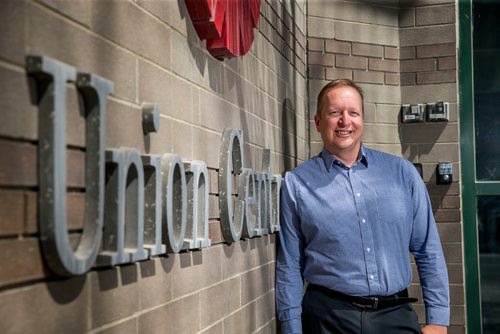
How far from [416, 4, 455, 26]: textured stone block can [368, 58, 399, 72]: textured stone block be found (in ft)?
1.26

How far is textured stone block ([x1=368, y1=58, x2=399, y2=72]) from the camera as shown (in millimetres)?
5102

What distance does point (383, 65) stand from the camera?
517 cm

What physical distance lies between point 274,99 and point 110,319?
85.6 inches

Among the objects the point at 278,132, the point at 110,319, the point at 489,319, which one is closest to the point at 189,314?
the point at 110,319

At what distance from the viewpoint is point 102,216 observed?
62.6 inches

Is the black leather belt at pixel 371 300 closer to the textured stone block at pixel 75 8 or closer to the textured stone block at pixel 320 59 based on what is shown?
the textured stone block at pixel 75 8

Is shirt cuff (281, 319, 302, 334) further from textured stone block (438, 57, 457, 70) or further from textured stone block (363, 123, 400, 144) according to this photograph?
textured stone block (438, 57, 457, 70)

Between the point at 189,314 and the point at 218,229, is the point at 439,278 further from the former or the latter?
the point at 189,314

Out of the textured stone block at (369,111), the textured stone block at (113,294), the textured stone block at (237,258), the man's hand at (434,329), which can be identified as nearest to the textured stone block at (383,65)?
the textured stone block at (369,111)

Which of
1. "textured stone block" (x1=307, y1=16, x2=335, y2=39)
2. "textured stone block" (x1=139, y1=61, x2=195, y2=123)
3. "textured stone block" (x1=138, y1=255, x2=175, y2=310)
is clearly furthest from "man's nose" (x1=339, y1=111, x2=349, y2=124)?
"textured stone block" (x1=307, y1=16, x2=335, y2=39)

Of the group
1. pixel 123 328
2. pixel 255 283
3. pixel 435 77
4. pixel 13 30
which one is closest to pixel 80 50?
pixel 13 30

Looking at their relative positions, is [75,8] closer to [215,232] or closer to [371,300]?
[215,232]

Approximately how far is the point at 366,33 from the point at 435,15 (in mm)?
623

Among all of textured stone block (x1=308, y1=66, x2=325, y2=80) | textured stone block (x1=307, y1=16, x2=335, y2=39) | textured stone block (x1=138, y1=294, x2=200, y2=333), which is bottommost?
textured stone block (x1=138, y1=294, x2=200, y2=333)
